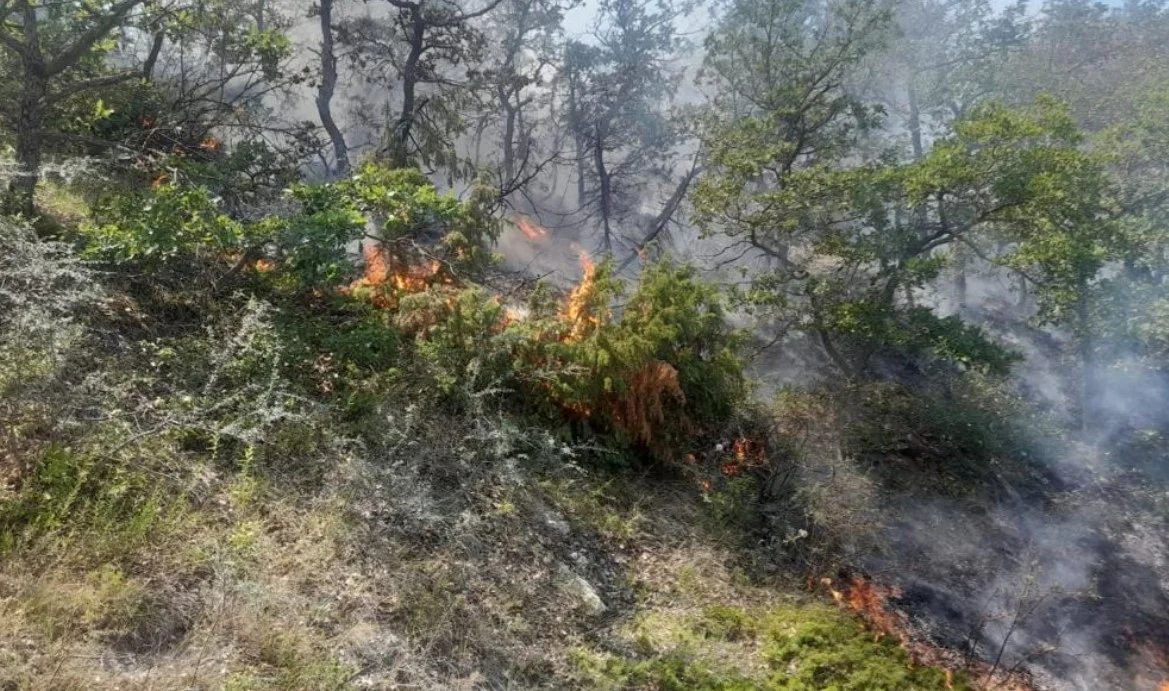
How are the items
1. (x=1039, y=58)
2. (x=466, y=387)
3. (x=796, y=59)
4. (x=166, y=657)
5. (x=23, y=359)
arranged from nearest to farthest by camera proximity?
(x=166, y=657)
(x=23, y=359)
(x=466, y=387)
(x=796, y=59)
(x=1039, y=58)

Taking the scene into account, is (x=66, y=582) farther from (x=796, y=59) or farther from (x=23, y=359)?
(x=796, y=59)

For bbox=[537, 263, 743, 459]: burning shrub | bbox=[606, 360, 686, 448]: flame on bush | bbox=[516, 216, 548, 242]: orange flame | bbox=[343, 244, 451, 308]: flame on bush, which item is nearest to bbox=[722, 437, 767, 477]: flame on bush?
bbox=[537, 263, 743, 459]: burning shrub

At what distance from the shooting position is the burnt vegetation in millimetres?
4039

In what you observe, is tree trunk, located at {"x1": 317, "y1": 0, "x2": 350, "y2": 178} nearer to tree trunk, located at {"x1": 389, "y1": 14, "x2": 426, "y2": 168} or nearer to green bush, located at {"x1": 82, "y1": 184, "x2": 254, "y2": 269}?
tree trunk, located at {"x1": 389, "y1": 14, "x2": 426, "y2": 168}

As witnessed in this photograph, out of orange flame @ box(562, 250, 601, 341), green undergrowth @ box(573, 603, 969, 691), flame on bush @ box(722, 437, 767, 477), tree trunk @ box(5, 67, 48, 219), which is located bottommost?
green undergrowth @ box(573, 603, 969, 691)

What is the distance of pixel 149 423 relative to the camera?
185 inches

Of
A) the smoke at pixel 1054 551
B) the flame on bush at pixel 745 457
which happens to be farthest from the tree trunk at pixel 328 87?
the flame on bush at pixel 745 457

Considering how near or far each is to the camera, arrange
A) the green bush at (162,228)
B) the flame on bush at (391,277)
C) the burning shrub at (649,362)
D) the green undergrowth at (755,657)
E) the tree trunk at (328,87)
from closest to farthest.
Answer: the green undergrowth at (755,657) < the green bush at (162,228) < the burning shrub at (649,362) < the flame on bush at (391,277) < the tree trunk at (328,87)

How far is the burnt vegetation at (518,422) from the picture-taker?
4039mm

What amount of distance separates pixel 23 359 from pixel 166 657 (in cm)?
230

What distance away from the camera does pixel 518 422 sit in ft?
21.0

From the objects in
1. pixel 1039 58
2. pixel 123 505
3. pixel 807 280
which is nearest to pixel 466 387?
pixel 123 505

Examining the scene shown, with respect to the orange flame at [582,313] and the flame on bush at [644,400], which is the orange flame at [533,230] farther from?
the flame on bush at [644,400]

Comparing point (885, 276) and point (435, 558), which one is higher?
point (885, 276)
